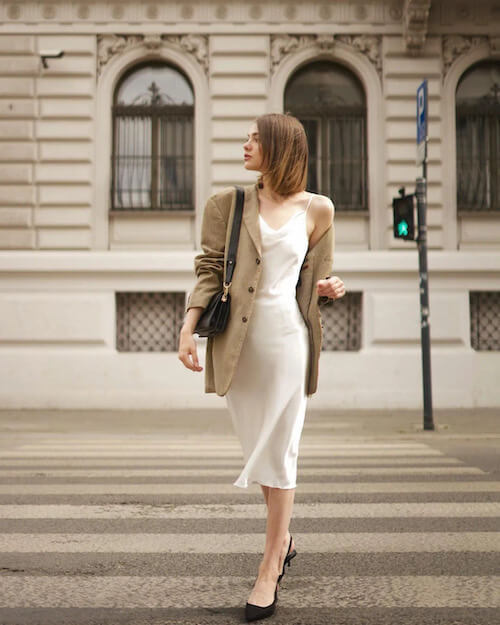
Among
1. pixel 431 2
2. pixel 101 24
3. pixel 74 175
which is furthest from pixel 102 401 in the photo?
pixel 431 2

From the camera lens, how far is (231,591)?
370 centimetres

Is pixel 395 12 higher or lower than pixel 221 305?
higher

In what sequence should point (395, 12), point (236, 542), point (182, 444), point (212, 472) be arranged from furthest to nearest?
point (395, 12)
point (182, 444)
point (212, 472)
point (236, 542)

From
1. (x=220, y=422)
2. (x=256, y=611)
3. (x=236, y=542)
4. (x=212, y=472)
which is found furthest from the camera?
(x=220, y=422)

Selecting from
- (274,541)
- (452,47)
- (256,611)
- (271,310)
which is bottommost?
(256,611)

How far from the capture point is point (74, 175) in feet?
47.6

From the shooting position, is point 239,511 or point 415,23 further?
point 415,23

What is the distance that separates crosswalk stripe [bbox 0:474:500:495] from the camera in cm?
638

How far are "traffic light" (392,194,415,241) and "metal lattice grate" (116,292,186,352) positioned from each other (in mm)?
4604

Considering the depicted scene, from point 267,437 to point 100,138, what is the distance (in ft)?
39.5

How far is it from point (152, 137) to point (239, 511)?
1035cm

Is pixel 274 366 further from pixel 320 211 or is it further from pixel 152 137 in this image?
pixel 152 137

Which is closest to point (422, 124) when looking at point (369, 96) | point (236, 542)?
point (369, 96)

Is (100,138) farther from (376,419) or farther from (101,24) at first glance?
(376,419)
